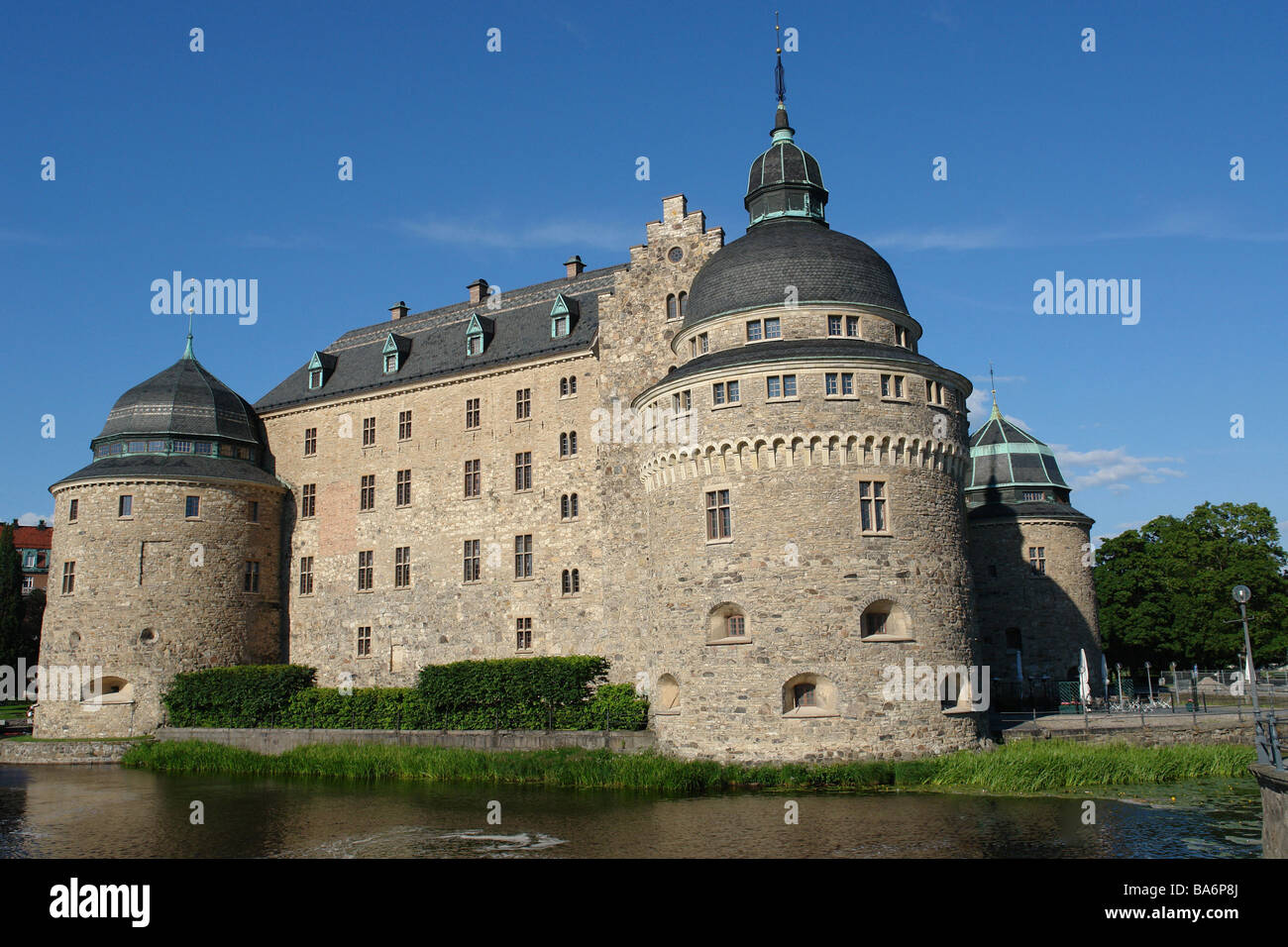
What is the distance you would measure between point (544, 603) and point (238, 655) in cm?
1445

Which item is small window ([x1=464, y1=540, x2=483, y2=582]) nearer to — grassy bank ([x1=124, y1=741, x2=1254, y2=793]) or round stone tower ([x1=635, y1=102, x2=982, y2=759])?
grassy bank ([x1=124, y1=741, x2=1254, y2=793])

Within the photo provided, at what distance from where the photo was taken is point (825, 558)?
1000 inches

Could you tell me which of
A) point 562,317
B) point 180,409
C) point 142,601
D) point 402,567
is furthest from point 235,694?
point 562,317

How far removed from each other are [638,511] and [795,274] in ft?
33.4

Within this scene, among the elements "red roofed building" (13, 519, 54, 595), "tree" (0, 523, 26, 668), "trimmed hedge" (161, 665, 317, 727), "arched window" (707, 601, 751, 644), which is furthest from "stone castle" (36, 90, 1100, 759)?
"red roofed building" (13, 519, 54, 595)

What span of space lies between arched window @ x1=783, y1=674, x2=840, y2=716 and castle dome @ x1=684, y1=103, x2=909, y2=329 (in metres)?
10.8

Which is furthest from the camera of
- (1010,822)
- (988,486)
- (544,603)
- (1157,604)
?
(1157,604)

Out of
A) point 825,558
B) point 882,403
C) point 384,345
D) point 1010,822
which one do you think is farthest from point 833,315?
point 384,345

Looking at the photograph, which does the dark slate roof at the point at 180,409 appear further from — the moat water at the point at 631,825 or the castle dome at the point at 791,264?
the castle dome at the point at 791,264

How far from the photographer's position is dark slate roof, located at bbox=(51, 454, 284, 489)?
133 ft

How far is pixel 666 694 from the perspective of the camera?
27891 millimetres

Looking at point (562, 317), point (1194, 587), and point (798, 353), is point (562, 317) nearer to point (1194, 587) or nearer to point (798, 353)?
point (798, 353)
